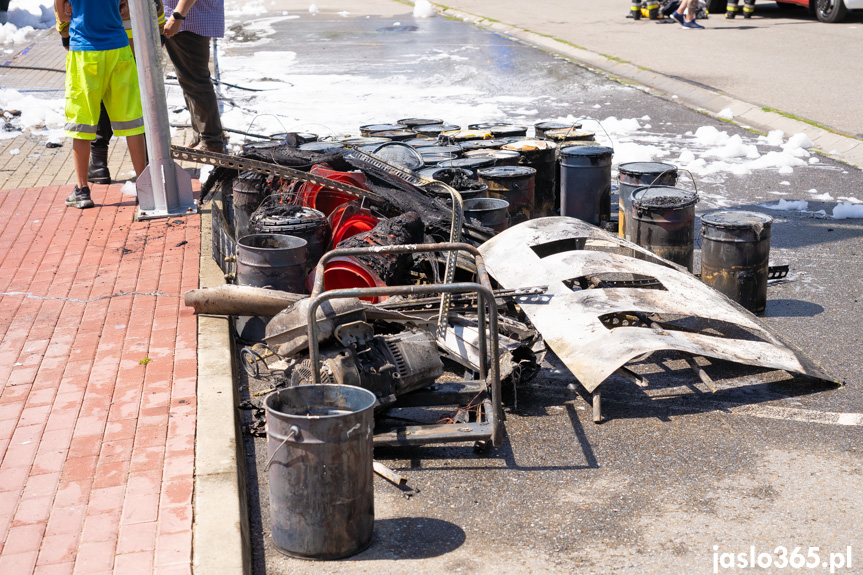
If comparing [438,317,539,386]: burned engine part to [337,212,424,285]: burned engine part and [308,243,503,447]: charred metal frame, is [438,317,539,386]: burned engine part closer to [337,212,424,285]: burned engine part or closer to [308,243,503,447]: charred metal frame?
[308,243,503,447]: charred metal frame

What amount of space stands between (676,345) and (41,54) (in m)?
18.6

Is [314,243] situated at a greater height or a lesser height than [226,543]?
greater

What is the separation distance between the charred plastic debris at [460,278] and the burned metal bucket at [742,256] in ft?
0.03

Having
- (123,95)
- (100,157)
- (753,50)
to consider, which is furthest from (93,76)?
(753,50)

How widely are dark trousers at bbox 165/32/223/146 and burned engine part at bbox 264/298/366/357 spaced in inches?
213

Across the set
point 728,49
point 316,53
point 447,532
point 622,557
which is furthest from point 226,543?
point 316,53

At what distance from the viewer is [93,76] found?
8188 mm

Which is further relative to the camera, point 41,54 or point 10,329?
point 41,54

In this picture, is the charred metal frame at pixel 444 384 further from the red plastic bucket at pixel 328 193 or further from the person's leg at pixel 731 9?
the person's leg at pixel 731 9

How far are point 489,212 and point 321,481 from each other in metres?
3.75

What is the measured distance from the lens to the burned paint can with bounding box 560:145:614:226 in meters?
8.05

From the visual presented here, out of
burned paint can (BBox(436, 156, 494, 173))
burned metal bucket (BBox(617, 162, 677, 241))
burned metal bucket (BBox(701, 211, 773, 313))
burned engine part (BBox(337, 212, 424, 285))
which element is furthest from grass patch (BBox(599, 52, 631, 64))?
burned engine part (BBox(337, 212, 424, 285))

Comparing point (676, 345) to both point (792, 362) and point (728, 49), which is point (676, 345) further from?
point (728, 49)

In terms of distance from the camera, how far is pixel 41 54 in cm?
1970
